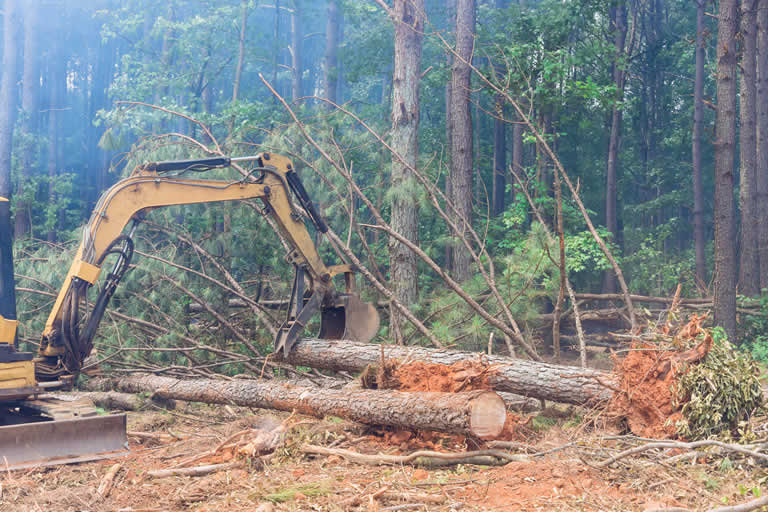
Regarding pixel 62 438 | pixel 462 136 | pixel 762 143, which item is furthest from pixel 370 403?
pixel 762 143

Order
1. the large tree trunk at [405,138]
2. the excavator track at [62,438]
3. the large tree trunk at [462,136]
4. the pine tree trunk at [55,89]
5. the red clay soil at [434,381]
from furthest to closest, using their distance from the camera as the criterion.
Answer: the pine tree trunk at [55,89] → the large tree trunk at [462,136] → the large tree trunk at [405,138] → the red clay soil at [434,381] → the excavator track at [62,438]

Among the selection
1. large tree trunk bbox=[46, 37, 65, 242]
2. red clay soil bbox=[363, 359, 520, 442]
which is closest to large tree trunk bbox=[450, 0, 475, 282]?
red clay soil bbox=[363, 359, 520, 442]

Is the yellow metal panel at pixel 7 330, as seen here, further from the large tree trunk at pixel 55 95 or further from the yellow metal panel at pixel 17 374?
the large tree trunk at pixel 55 95

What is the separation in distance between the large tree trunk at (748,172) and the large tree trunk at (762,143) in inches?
5.9

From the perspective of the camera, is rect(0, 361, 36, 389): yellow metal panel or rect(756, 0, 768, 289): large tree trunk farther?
rect(756, 0, 768, 289): large tree trunk

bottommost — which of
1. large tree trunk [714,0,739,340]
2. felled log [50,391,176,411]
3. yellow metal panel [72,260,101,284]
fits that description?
felled log [50,391,176,411]

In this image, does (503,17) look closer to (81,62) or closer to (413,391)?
(413,391)

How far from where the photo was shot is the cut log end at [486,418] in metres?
4.79

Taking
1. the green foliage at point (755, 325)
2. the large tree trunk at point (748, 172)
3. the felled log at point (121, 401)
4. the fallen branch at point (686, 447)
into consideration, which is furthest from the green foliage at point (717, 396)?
the large tree trunk at point (748, 172)

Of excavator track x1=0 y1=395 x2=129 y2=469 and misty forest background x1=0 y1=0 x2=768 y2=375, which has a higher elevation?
misty forest background x1=0 y1=0 x2=768 y2=375

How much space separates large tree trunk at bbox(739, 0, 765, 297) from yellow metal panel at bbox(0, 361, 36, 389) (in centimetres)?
1193

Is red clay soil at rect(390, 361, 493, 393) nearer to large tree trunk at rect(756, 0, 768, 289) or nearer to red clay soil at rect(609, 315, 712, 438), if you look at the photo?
red clay soil at rect(609, 315, 712, 438)

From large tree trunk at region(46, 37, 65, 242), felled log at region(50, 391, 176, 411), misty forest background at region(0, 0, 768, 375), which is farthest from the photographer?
large tree trunk at region(46, 37, 65, 242)

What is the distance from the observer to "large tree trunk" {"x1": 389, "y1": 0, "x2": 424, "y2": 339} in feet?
33.6
